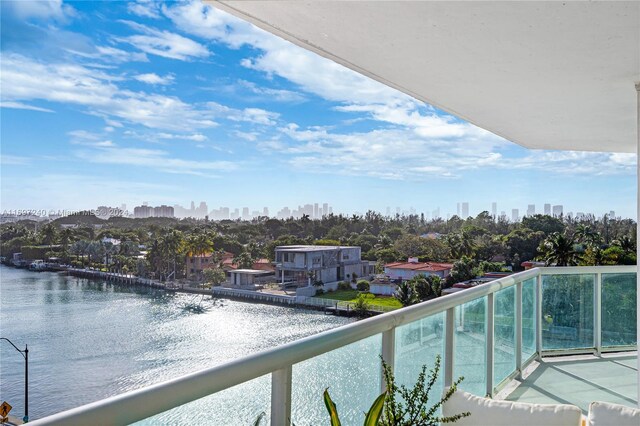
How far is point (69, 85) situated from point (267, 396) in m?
20.7

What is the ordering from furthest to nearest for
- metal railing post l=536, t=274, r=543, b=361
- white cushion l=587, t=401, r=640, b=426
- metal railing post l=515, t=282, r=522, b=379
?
metal railing post l=536, t=274, r=543, b=361 < metal railing post l=515, t=282, r=522, b=379 < white cushion l=587, t=401, r=640, b=426

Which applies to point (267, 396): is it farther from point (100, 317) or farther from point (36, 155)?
point (36, 155)

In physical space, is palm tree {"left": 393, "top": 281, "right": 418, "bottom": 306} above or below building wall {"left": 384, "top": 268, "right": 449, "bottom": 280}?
below

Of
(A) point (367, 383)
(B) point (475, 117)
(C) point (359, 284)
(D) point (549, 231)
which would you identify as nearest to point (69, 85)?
(C) point (359, 284)

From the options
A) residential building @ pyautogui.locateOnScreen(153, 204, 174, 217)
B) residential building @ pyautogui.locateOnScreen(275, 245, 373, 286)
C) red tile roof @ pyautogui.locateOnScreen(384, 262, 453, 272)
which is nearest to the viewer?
red tile roof @ pyautogui.locateOnScreen(384, 262, 453, 272)

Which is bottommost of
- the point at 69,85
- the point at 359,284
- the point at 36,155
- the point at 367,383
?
the point at 359,284

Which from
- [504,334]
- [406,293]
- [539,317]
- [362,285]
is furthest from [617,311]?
[362,285]

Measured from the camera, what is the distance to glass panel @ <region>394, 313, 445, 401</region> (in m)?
1.88

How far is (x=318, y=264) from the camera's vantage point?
50.7ft

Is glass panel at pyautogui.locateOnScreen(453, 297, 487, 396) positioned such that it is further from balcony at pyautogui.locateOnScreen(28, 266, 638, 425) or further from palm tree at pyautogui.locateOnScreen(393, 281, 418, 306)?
palm tree at pyautogui.locateOnScreen(393, 281, 418, 306)

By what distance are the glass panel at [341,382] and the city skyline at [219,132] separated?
13730 millimetres

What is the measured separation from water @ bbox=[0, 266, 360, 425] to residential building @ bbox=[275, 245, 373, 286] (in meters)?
1.11

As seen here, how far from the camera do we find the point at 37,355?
47.5 feet

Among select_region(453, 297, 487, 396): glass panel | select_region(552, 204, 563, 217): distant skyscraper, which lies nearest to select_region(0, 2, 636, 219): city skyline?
select_region(552, 204, 563, 217): distant skyscraper
